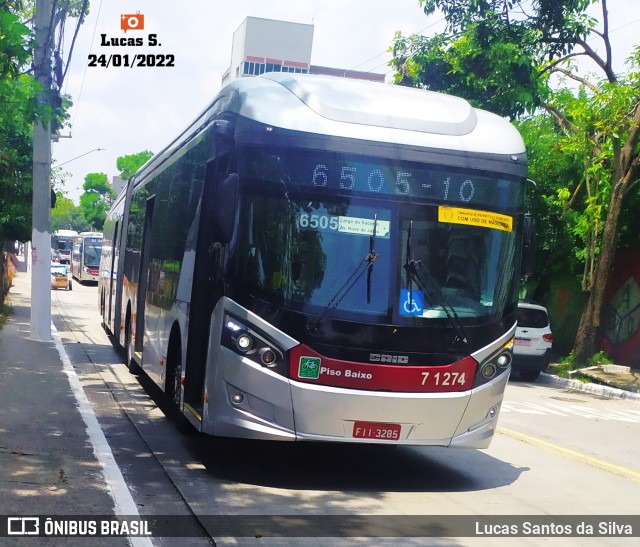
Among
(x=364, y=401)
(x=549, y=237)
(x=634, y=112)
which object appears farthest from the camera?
(x=549, y=237)

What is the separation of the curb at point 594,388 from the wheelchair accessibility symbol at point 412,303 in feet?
44.6

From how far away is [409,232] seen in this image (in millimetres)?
8320

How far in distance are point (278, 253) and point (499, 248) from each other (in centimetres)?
204

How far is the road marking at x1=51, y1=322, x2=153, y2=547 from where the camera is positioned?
702cm

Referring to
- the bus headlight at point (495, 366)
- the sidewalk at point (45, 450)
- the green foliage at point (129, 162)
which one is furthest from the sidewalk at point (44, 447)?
the green foliage at point (129, 162)

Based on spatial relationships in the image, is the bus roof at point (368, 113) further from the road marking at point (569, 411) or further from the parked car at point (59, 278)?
the parked car at point (59, 278)

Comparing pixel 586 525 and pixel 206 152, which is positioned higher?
pixel 206 152

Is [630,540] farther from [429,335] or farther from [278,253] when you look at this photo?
[278,253]

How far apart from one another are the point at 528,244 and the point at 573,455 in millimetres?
3439

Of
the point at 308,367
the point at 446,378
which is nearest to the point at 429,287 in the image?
the point at 446,378

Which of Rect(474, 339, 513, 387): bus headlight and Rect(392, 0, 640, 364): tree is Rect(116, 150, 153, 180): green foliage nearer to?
Rect(392, 0, 640, 364): tree

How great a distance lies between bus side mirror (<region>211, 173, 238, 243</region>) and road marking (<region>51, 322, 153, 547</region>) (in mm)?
2249

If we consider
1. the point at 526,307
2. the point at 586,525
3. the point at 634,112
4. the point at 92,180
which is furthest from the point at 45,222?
the point at 92,180

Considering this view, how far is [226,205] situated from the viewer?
8.07 m
